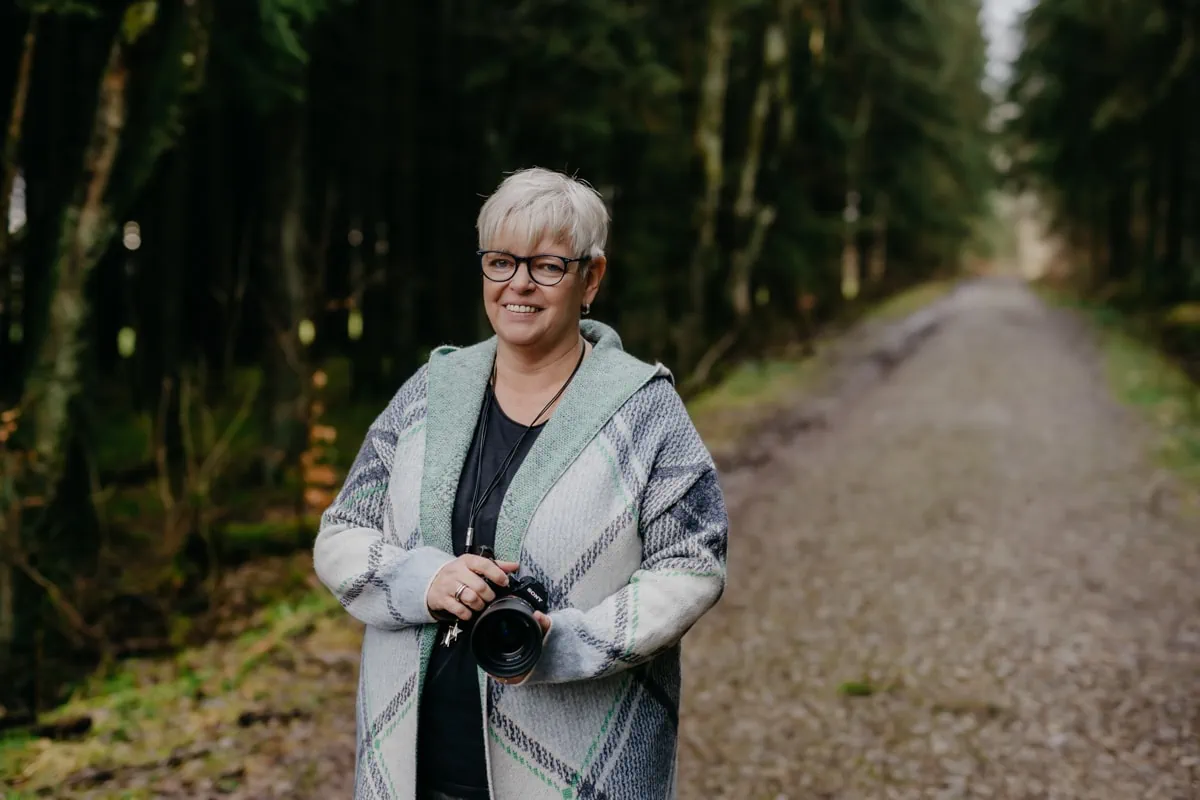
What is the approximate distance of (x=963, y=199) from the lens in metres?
33.2

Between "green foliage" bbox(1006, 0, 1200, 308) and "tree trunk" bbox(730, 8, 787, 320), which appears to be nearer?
"tree trunk" bbox(730, 8, 787, 320)

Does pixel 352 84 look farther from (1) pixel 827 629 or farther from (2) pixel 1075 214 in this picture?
(2) pixel 1075 214

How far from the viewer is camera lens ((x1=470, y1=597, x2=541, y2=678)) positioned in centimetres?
181

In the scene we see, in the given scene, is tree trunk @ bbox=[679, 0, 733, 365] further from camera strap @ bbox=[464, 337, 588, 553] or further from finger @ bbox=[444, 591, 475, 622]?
finger @ bbox=[444, 591, 475, 622]

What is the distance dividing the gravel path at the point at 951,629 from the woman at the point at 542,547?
8.72ft

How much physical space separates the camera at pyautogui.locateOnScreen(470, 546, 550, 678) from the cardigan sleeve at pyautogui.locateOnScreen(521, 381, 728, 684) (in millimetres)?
48

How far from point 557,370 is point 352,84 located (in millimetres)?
9900

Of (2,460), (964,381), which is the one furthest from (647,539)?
(964,381)

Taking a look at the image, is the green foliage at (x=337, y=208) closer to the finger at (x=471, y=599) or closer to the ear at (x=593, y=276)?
the ear at (x=593, y=276)

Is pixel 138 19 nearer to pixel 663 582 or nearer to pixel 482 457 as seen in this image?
pixel 482 457

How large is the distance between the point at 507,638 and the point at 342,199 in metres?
12.2

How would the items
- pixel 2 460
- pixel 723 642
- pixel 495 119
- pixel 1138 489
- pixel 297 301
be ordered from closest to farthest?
1. pixel 2 460
2. pixel 723 642
3. pixel 1138 489
4. pixel 297 301
5. pixel 495 119

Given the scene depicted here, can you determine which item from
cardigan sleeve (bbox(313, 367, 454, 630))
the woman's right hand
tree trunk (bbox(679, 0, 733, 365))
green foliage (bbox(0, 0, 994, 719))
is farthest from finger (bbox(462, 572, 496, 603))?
tree trunk (bbox(679, 0, 733, 365))

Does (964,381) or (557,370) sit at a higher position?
(557,370)
